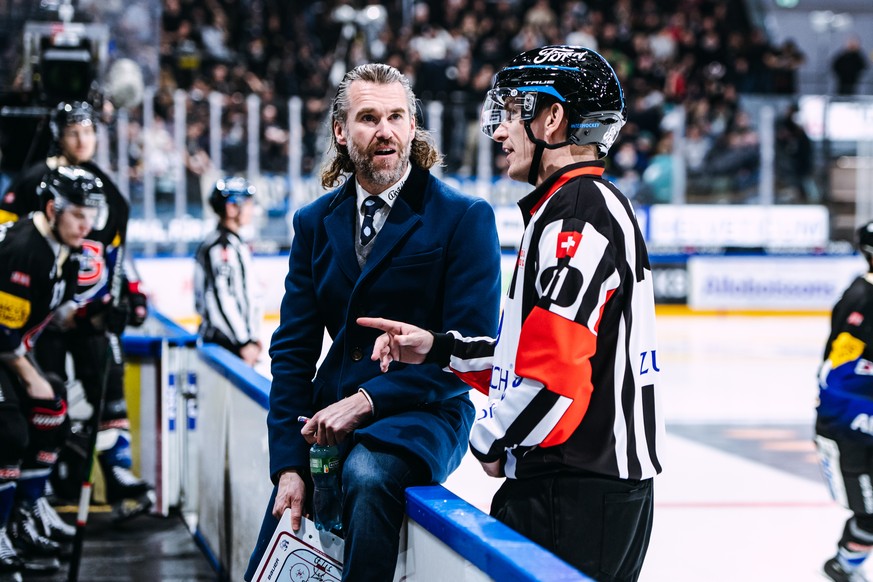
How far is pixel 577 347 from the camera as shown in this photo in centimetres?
191

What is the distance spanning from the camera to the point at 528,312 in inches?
79.7

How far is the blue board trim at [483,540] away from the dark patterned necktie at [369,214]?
58 centimetres

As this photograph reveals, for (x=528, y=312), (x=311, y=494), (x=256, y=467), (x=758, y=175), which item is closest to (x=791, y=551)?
(x=256, y=467)

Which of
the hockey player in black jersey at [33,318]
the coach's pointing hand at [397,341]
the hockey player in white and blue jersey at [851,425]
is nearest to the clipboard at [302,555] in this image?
the coach's pointing hand at [397,341]

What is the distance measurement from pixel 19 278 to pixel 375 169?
91.5 inches

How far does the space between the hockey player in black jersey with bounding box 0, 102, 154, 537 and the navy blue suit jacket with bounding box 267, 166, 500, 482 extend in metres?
3.11

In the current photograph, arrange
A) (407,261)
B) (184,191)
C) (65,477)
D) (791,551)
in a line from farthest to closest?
(184,191)
(65,477)
(791,551)
(407,261)

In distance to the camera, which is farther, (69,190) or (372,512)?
(69,190)

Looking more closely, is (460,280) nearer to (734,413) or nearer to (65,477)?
(65,477)

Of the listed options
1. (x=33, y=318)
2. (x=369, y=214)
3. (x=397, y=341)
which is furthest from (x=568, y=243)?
(x=33, y=318)

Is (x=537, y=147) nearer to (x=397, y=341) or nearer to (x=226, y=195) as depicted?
(x=397, y=341)

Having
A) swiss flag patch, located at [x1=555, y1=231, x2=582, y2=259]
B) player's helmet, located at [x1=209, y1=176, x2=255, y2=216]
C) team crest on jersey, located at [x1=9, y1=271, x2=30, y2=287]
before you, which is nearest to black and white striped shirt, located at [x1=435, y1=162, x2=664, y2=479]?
swiss flag patch, located at [x1=555, y1=231, x2=582, y2=259]

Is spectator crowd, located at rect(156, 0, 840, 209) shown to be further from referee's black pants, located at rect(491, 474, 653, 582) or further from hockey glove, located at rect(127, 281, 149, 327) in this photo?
referee's black pants, located at rect(491, 474, 653, 582)

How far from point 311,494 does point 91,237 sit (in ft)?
10.8
